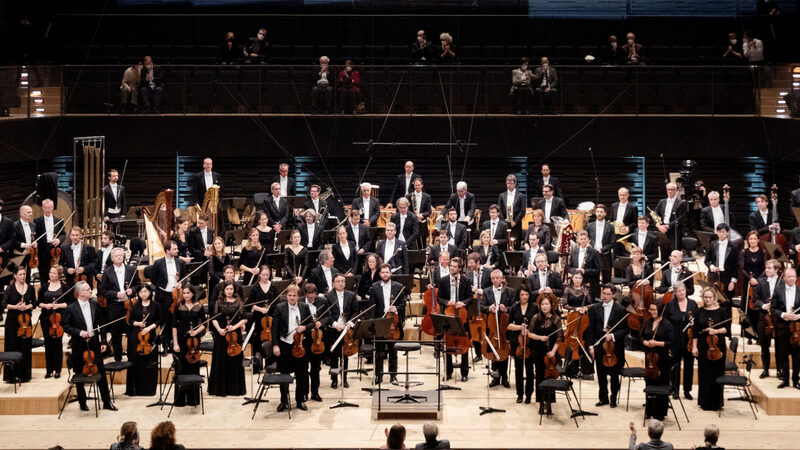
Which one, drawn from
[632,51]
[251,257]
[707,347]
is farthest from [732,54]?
[251,257]

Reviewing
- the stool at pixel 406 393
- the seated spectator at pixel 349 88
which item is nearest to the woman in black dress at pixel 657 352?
the stool at pixel 406 393

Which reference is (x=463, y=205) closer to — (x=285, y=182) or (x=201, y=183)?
(x=285, y=182)

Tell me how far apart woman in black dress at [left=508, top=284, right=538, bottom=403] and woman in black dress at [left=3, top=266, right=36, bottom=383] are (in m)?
5.44

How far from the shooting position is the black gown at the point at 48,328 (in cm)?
1245

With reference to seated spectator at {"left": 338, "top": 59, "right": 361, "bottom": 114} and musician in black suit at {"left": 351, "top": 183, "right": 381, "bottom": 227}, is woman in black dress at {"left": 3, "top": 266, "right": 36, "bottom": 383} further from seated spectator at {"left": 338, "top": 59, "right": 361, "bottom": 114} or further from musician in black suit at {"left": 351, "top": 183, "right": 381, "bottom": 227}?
seated spectator at {"left": 338, "top": 59, "right": 361, "bottom": 114}

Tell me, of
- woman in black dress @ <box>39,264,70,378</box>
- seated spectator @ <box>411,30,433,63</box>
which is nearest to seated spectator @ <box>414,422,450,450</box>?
woman in black dress @ <box>39,264,70,378</box>

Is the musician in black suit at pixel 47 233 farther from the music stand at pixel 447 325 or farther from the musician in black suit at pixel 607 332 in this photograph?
the musician in black suit at pixel 607 332

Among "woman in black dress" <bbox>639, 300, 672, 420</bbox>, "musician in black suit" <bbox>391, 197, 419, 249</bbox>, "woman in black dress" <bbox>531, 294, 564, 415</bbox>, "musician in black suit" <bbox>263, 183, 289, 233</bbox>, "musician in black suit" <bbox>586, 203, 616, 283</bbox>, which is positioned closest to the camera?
"woman in black dress" <bbox>639, 300, 672, 420</bbox>

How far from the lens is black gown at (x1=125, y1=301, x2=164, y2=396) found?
12.2m

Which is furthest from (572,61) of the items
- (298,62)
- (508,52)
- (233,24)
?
(233,24)

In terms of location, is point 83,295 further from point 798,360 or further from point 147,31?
point 147,31

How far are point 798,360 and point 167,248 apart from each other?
7.31 metres

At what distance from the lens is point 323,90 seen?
1834 cm

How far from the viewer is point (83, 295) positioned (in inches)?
469
